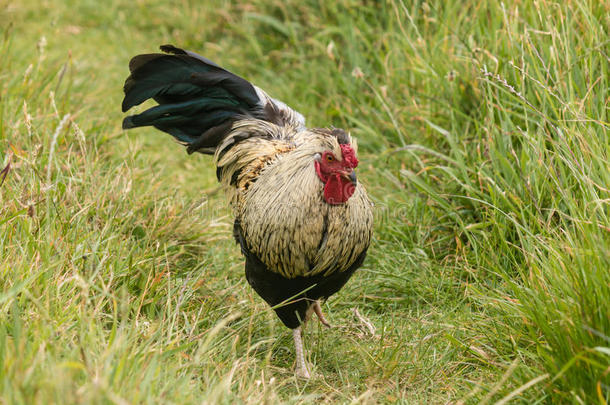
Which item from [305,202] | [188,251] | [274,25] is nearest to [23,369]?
[305,202]

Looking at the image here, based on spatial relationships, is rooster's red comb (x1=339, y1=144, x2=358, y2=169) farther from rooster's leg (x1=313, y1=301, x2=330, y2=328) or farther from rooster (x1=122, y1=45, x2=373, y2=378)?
rooster's leg (x1=313, y1=301, x2=330, y2=328)

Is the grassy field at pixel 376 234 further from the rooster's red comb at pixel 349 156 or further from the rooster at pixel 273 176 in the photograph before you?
the rooster's red comb at pixel 349 156

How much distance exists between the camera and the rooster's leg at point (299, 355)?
3463 millimetres

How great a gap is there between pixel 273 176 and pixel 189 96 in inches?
39.4

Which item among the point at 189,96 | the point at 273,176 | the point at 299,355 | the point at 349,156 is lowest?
the point at 299,355

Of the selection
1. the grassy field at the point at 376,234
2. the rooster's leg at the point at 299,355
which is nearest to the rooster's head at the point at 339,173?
the grassy field at the point at 376,234

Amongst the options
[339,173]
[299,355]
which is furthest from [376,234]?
[339,173]

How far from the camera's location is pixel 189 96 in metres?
4.09

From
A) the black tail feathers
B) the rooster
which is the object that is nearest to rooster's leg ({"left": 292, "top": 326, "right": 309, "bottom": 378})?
the rooster

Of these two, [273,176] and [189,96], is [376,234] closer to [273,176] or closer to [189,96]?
[273,176]

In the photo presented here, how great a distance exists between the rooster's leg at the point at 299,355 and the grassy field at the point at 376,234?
80 mm

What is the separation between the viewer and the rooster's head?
3143 mm

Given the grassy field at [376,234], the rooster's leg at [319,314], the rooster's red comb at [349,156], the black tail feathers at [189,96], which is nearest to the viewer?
the grassy field at [376,234]

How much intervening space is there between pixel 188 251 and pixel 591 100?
2652 mm
